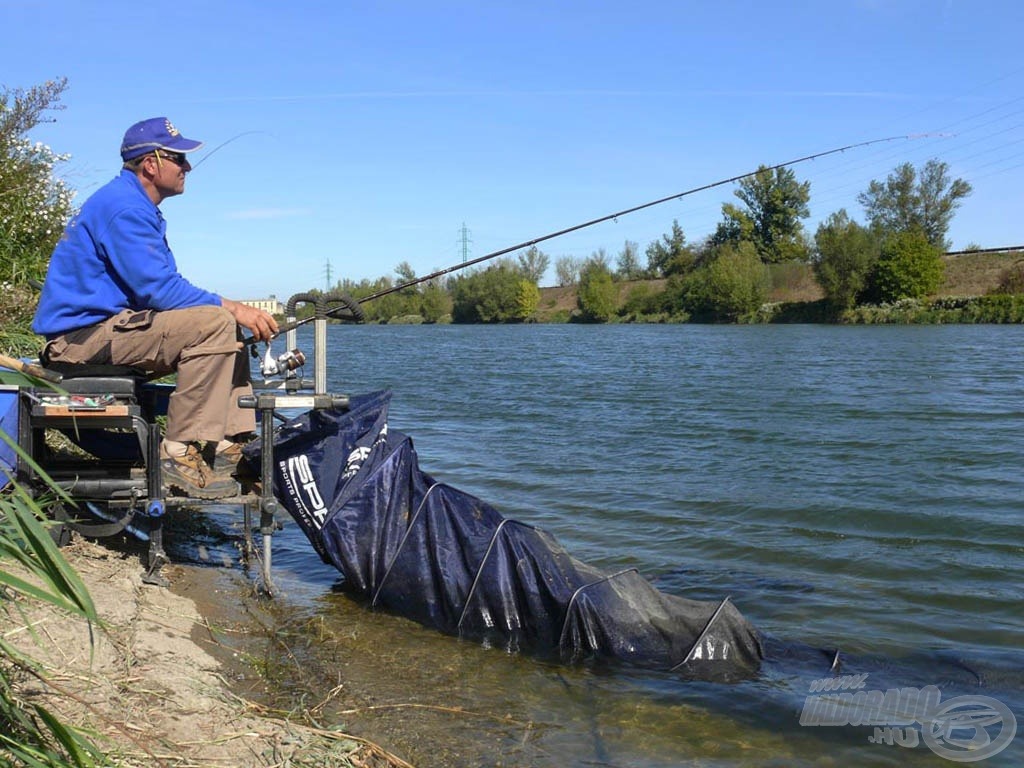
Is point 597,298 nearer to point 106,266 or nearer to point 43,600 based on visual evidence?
point 106,266

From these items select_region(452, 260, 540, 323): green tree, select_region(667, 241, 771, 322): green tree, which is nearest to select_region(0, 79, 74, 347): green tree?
select_region(667, 241, 771, 322): green tree

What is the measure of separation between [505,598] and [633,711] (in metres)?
0.91

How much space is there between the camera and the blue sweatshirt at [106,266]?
4.85m

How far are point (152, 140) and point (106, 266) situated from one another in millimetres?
702

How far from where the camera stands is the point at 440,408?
18.8 meters

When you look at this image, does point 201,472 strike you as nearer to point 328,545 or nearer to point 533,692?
point 328,545

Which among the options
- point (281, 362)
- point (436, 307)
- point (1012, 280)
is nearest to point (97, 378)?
point (281, 362)

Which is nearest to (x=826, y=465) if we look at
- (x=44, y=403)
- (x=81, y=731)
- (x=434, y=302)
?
(x=44, y=403)

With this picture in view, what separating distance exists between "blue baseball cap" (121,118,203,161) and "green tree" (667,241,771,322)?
2778 inches

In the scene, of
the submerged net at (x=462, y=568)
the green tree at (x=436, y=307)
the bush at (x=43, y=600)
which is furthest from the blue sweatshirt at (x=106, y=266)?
the green tree at (x=436, y=307)

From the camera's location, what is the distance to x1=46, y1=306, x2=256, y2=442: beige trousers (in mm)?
4898

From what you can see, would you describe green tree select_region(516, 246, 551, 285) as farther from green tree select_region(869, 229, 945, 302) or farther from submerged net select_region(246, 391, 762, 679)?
submerged net select_region(246, 391, 762, 679)

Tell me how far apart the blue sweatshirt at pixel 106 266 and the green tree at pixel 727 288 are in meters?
70.8

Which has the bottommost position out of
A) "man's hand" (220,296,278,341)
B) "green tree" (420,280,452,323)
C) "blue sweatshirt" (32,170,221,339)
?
"man's hand" (220,296,278,341)
